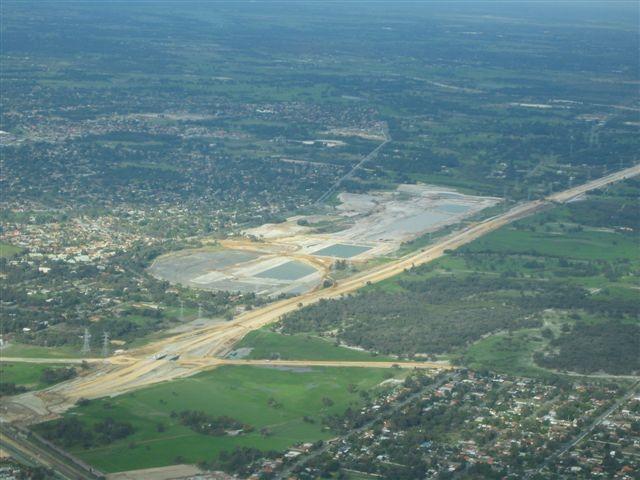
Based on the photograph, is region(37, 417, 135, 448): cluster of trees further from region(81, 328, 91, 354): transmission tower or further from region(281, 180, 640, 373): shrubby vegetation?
region(281, 180, 640, 373): shrubby vegetation

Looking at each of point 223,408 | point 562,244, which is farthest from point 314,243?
point 223,408

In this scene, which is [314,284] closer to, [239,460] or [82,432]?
[82,432]

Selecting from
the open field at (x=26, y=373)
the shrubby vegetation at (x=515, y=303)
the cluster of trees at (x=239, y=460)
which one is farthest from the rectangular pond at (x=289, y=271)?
the cluster of trees at (x=239, y=460)

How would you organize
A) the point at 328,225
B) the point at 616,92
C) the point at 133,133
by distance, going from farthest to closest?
1. the point at 616,92
2. the point at 133,133
3. the point at 328,225

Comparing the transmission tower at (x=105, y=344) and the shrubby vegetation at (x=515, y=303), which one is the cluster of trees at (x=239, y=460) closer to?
the transmission tower at (x=105, y=344)

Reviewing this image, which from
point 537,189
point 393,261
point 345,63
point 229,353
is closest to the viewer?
point 229,353

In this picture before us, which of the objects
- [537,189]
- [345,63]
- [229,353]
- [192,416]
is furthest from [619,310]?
[345,63]

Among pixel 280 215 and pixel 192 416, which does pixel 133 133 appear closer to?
pixel 280 215
